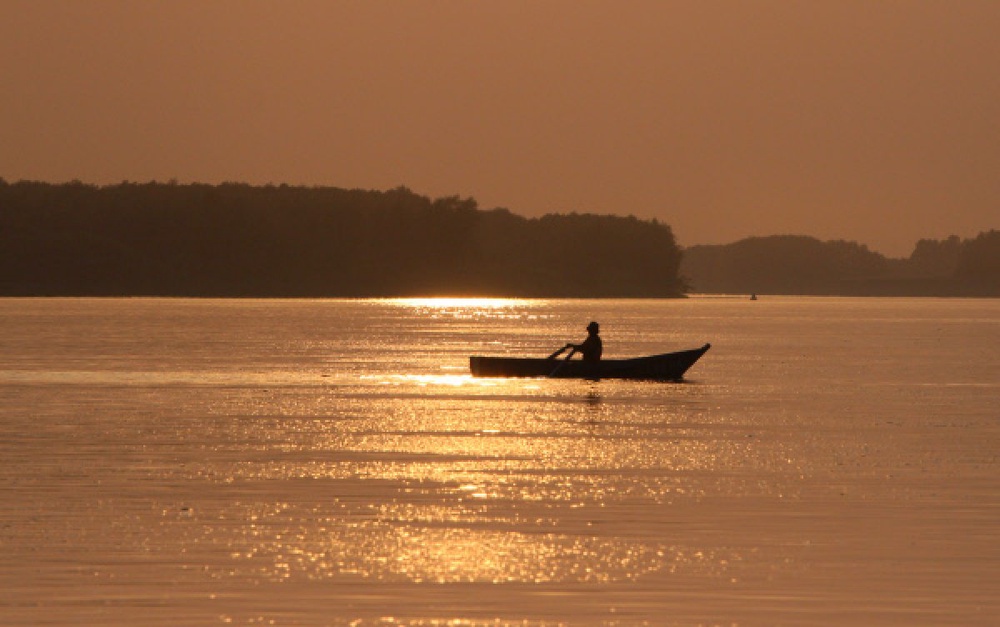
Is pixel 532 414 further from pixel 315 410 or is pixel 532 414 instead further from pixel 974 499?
pixel 974 499

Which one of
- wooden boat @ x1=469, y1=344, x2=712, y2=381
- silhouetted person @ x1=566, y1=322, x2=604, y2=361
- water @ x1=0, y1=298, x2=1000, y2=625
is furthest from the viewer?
wooden boat @ x1=469, y1=344, x2=712, y2=381

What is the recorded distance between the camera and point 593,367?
5669cm

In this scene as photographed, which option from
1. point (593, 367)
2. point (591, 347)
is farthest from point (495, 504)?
point (593, 367)

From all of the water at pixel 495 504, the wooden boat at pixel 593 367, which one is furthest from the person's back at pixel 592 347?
the water at pixel 495 504

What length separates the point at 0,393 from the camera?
49375 mm

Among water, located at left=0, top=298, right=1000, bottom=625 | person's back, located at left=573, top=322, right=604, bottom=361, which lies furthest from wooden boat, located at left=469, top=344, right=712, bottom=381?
water, located at left=0, top=298, right=1000, bottom=625

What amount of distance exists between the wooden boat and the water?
1459 mm

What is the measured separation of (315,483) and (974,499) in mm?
9662

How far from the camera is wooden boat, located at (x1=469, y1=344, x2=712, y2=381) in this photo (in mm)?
56719

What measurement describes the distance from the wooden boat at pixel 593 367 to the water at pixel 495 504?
1459mm

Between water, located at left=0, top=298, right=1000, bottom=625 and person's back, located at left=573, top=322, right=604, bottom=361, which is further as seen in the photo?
person's back, located at left=573, top=322, right=604, bottom=361

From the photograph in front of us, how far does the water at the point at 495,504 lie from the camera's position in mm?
17750

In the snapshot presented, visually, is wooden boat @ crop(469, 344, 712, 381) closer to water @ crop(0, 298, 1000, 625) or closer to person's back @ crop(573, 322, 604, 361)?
person's back @ crop(573, 322, 604, 361)

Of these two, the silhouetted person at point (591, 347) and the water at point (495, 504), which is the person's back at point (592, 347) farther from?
the water at point (495, 504)
